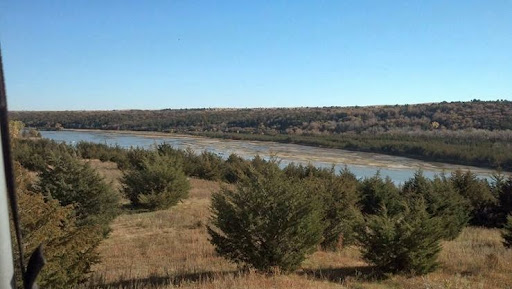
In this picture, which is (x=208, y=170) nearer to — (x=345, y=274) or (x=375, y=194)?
(x=375, y=194)

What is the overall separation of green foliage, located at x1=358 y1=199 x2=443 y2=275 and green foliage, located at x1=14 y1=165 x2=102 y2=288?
18.9ft

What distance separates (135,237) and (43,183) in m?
3.26

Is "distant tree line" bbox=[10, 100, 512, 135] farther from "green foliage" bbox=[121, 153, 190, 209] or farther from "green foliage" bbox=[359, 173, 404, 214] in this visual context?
"green foliage" bbox=[121, 153, 190, 209]

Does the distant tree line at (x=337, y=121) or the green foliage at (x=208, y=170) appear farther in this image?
the distant tree line at (x=337, y=121)

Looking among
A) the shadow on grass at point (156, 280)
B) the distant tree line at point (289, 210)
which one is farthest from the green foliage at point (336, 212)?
the shadow on grass at point (156, 280)

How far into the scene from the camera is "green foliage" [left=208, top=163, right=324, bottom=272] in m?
8.82

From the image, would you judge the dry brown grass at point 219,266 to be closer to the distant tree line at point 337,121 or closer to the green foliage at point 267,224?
the green foliage at point 267,224

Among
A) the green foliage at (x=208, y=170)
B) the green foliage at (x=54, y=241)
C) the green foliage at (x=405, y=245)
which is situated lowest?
the green foliage at (x=208, y=170)

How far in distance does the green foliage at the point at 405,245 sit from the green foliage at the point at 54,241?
575cm

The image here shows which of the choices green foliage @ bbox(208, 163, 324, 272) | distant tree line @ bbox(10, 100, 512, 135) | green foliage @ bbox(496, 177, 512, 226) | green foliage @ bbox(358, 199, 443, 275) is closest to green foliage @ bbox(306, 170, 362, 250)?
green foliage @ bbox(358, 199, 443, 275)

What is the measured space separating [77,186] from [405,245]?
9851 millimetres

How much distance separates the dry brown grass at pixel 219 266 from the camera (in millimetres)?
7910

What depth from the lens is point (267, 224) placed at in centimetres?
884

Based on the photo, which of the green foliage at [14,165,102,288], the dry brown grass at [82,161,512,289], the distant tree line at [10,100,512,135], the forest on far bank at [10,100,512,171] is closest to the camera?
the green foliage at [14,165,102,288]
